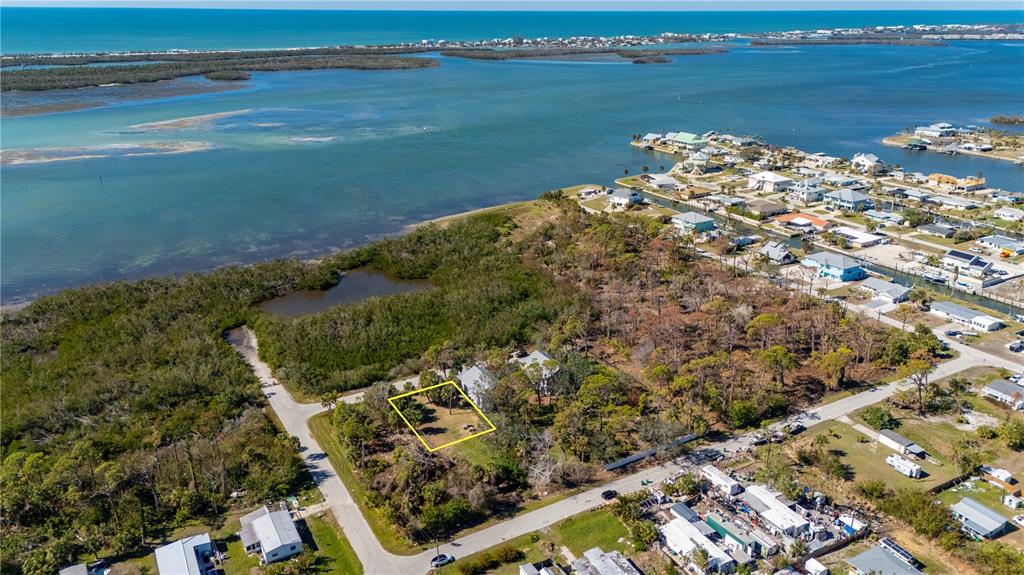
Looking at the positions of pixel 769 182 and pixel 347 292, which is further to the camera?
pixel 769 182

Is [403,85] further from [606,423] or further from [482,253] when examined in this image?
[606,423]

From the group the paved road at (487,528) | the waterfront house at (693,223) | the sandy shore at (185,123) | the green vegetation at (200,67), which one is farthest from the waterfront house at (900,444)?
the green vegetation at (200,67)

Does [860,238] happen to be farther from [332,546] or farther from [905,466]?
[332,546]

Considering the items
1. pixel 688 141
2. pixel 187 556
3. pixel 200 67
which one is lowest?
pixel 187 556

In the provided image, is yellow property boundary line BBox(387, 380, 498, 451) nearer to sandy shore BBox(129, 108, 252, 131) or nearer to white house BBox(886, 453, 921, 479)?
white house BBox(886, 453, 921, 479)

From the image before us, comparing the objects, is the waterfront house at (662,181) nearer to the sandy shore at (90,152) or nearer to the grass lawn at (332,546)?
the grass lawn at (332,546)

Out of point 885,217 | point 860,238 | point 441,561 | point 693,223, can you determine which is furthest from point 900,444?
A: point 885,217

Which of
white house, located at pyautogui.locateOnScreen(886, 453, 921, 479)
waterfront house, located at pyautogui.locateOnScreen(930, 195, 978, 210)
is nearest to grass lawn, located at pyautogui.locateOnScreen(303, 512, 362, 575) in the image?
white house, located at pyautogui.locateOnScreen(886, 453, 921, 479)
